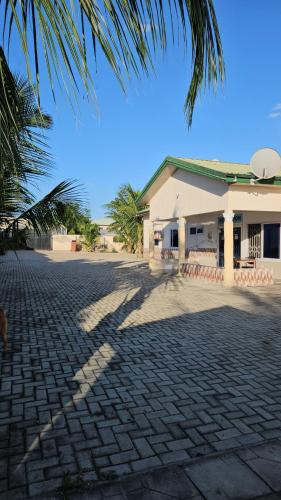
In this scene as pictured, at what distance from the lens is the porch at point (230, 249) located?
12.9m

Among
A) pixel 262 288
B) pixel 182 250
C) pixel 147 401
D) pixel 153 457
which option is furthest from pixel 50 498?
pixel 182 250

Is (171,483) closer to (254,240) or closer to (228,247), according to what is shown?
(228,247)

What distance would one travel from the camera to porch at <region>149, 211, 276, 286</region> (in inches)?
509

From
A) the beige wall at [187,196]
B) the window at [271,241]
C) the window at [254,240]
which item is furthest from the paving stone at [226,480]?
the window at [254,240]

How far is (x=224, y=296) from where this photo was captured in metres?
10.8

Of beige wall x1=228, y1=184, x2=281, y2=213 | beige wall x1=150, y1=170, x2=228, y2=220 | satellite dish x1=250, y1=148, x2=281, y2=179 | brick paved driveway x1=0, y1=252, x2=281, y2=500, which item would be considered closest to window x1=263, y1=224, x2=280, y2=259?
beige wall x1=228, y1=184, x2=281, y2=213

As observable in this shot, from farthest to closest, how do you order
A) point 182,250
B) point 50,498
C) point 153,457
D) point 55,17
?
point 182,250 → point 153,457 → point 50,498 → point 55,17

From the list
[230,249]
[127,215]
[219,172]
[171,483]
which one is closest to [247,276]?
[230,249]

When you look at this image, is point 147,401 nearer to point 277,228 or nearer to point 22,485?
point 22,485

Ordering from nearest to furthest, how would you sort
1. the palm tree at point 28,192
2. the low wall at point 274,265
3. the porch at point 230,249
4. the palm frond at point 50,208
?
the palm tree at point 28,192, the palm frond at point 50,208, the porch at point 230,249, the low wall at point 274,265

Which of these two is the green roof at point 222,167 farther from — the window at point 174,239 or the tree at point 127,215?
the tree at point 127,215

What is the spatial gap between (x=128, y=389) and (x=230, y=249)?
9.14m

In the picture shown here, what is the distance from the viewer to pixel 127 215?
29531mm

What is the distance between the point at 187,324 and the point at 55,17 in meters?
6.83
